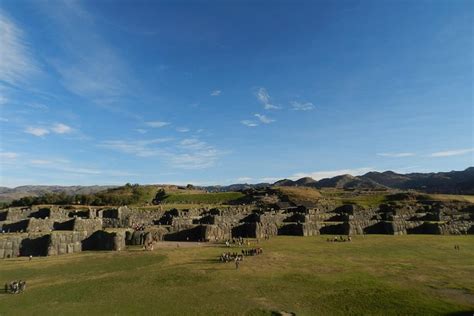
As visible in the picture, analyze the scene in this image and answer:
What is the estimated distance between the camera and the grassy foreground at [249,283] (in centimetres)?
2155

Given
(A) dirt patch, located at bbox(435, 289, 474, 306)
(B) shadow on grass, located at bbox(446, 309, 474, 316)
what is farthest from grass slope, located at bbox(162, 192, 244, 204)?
(B) shadow on grass, located at bbox(446, 309, 474, 316)

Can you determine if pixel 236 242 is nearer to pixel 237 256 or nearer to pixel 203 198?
pixel 237 256

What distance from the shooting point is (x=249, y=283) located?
26750 mm

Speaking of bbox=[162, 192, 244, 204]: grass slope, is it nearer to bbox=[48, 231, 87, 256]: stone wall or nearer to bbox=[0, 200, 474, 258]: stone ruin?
bbox=[0, 200, 474, 258]: stone ruin

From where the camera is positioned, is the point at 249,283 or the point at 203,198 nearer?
the point at 249,283

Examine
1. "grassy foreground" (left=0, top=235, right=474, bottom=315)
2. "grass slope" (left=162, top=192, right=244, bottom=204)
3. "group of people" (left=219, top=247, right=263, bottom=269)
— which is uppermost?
"grass slope" (left=162, top=192, right=244, bottom=204)

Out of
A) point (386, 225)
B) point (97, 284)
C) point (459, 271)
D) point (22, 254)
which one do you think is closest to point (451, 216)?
point (386, 225)

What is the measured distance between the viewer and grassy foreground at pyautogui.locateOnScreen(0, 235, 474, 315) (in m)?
21.5

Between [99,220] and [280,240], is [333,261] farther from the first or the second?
[99,220]

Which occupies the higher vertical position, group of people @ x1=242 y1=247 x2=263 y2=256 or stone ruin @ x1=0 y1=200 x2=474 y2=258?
stone ruin @ x1=0 y1=200 x2=474 y2=258

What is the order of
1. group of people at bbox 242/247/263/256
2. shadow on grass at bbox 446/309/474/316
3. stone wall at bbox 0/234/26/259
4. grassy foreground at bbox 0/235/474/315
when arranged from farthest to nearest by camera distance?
1. stone wall at bbox 0/234/26/259
2. group of people at bbox 242/247/263/256
3. grassy foreground at bbox 0/235/474/315
4. shadow on grass at bbox 446/309/474/316

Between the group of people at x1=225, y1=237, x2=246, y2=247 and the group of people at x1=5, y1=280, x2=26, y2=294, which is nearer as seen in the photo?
the group of people at x1=5, y1=280, x2=26, y2=294

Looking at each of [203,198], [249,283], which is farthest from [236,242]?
[203,198]

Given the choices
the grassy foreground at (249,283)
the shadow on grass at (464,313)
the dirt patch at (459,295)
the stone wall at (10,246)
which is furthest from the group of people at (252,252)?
the stone wall at (10,246)
